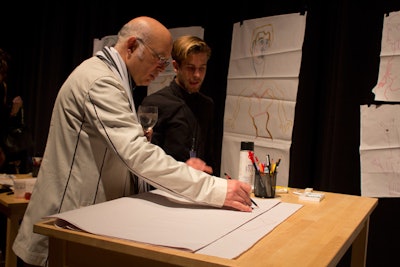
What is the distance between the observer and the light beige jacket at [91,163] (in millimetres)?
1184

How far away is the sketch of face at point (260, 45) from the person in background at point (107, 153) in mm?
1314

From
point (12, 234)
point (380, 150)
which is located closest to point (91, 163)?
point (12, 234)

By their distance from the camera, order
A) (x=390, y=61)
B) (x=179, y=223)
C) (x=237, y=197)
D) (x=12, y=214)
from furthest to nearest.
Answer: (x=390, y=61), (x=12, y=214), (x=237, y=197), (x=179, y=223)

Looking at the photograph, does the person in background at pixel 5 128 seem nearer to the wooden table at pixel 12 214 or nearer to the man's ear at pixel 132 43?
the wooden table at pixel 12 214

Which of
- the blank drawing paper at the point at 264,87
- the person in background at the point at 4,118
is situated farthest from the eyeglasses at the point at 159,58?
the person in background at the point at 4,118

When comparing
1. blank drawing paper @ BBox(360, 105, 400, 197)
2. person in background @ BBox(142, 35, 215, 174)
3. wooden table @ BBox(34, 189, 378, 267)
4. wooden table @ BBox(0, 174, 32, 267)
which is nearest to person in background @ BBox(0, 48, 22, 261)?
wooden table @ BBox(0, 174, 32, 267)

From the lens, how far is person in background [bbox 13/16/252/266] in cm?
118

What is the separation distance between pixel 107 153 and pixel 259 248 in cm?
64

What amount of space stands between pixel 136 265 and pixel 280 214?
1.47 feet

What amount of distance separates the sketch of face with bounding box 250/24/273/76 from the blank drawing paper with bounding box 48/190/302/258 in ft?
5.22

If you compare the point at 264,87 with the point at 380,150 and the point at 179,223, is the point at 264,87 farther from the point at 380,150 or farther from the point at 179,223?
the point at 179,223

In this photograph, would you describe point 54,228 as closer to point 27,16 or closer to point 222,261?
point 222,261

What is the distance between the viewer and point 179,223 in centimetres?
103

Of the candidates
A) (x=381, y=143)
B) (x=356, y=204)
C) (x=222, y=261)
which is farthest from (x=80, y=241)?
(x=381, y=143)
